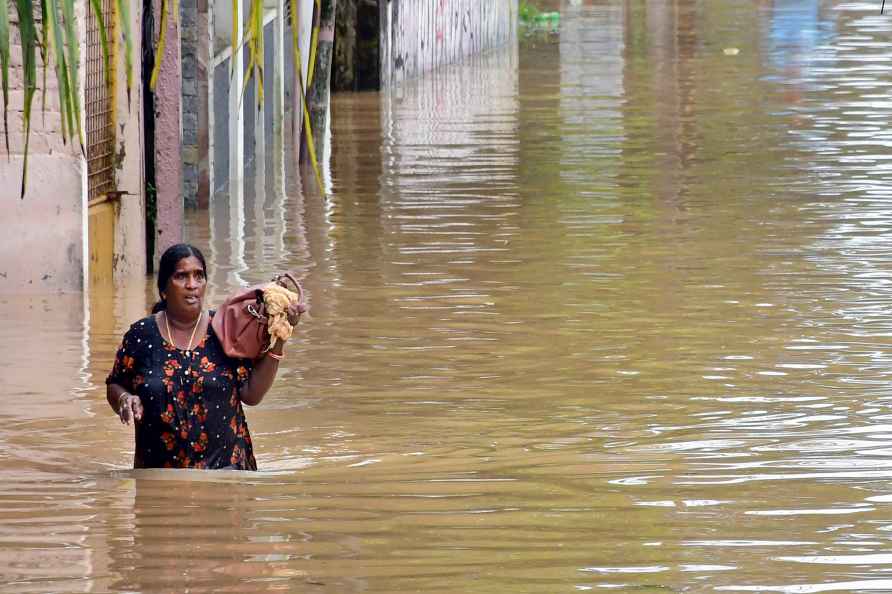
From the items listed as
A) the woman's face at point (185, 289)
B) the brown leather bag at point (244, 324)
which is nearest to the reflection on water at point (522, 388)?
the brown leather bag at point (244, 324)

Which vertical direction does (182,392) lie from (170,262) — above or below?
below

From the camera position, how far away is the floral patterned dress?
5.87 m

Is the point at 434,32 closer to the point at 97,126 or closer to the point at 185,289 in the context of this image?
the point at 97,126

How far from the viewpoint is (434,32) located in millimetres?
29062

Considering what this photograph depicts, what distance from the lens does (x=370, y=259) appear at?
12477 millimetres

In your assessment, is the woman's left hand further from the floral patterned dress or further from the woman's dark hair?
the woman's dark hair

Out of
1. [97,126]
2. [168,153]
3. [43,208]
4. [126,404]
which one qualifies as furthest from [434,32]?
[126,404]

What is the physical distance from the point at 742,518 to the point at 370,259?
6.90 m

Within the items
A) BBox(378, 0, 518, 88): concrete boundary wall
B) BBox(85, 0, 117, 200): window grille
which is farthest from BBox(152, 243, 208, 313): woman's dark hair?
BBox(378, 0, 518, 88): concrete boundary wall

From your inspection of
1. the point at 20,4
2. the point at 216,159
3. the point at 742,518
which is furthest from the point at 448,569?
the point at 216,159

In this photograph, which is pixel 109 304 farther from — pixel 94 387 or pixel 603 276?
pixel 603 276

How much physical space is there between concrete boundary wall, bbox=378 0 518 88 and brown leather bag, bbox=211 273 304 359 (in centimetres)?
1947

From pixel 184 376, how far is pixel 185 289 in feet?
0.95

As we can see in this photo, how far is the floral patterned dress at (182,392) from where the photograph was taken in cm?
587
